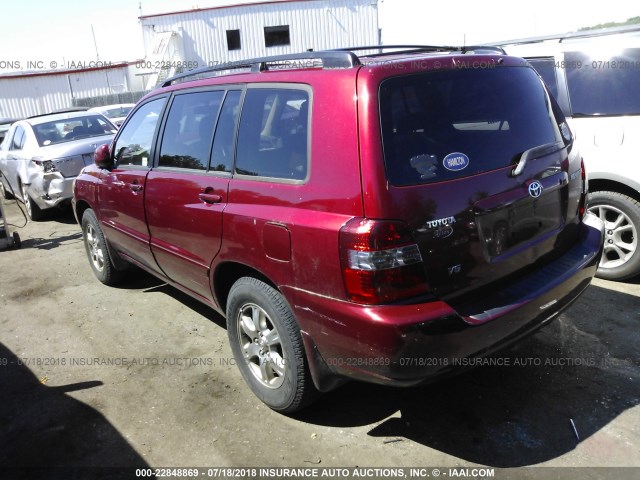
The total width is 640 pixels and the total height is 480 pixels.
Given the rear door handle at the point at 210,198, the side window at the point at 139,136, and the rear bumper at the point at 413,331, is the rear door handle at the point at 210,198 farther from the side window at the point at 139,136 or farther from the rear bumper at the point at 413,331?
the side window at the point at 139,136

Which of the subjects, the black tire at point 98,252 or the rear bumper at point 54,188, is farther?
the rear bumper at point 54,188

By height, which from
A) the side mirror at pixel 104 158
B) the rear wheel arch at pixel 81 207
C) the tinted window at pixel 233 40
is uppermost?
the tinted window at pixel 233 40

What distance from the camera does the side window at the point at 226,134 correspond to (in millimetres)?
3098

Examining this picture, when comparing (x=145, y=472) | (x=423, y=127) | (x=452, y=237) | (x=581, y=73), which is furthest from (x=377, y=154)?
(x=581, y=73)

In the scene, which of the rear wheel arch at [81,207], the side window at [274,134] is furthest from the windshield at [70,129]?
the side window at [274,134]

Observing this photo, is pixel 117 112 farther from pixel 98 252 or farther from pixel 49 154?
pixel 98 252

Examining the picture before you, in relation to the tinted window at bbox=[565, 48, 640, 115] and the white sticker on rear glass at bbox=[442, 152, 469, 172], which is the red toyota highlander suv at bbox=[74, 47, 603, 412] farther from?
the tinted window at bbox=[565, 48, 640, 115]

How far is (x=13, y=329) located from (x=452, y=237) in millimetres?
4007

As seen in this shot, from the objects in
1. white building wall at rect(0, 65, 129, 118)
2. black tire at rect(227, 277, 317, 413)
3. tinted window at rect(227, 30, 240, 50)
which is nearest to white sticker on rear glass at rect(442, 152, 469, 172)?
black tire at rect(227, 277, 317, 413)

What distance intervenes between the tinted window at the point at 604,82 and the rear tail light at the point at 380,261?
3.14 meters

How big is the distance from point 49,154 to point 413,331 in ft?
23.6

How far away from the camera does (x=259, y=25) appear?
26781mm

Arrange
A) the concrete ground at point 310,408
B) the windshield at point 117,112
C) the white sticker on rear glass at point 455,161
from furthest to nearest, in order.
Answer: the windshield at point 117,112
the concrete ground at point 310,408
the white sticker on rear glass at point 455,161

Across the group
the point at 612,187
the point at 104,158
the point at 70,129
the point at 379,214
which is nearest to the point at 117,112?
the point at 70,129
